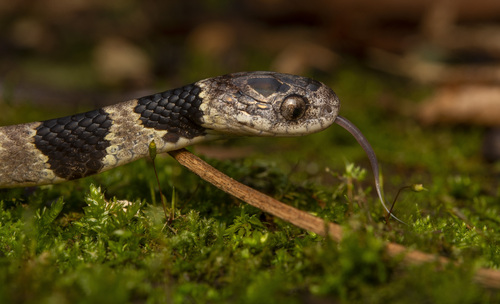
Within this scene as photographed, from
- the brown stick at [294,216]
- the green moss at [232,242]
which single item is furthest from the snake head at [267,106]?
the green moss at [232,242]

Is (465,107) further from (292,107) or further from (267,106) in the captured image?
(267,106)

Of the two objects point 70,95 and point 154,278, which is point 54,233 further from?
point 70,95

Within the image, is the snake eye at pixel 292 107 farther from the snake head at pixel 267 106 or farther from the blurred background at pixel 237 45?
the blurred background at pixel 237 45

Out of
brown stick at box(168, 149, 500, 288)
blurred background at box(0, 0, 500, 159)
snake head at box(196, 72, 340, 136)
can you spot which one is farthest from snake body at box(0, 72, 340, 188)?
blurred background at box(0, 0, 500, 159)

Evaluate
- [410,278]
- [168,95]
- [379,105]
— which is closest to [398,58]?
[379,105]

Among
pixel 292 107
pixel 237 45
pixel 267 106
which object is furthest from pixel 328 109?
pixel 237 45

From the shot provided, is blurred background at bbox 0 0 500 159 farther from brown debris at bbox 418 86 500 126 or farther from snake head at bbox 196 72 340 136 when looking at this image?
snake head at bbox 196 72 340 136
